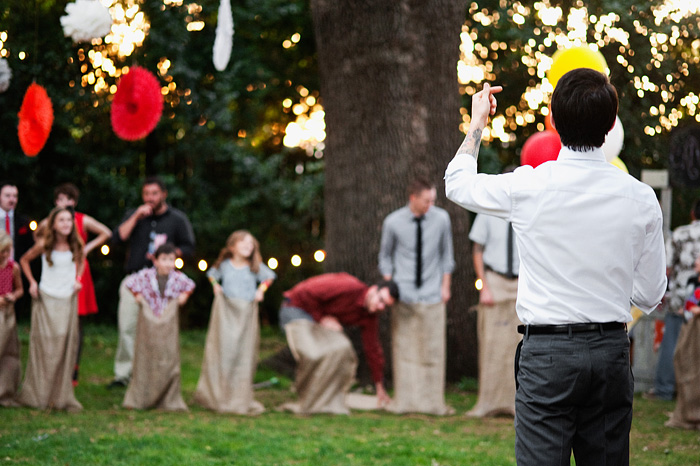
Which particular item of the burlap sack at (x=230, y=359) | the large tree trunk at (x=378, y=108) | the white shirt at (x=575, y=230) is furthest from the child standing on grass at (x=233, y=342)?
the white shirt at (x=575, y=230)

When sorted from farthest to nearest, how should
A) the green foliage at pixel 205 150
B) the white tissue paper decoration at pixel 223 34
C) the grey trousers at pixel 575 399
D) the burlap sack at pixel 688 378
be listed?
the green foliage at pixel 205 150
the white tissue paper decoration at pixel 223 34
the burlap sack at pixel 688 378
the grey trousers at pixel 575 399

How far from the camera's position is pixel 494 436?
620cm

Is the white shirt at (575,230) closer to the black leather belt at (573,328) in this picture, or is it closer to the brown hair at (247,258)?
the black leather belt at (573,328)

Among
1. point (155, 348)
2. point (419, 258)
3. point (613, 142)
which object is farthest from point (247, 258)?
point (613, 142)

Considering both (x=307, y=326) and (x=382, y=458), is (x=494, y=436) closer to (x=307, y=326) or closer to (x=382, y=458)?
(x=382, y=458)

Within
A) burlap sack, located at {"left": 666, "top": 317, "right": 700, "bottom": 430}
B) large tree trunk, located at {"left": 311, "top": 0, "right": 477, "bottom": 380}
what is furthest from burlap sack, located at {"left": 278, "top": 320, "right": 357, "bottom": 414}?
burlap sack, located at {"left": 666, "top": 317, "right": 700, "bottom": 430}

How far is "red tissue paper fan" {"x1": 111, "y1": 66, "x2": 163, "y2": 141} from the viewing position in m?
6.66

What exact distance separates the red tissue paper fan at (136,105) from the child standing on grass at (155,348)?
4.12 feet

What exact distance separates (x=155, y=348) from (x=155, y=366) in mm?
143

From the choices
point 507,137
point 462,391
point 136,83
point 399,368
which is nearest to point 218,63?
point 136,83

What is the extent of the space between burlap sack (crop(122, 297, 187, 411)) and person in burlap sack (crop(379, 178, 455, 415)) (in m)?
1.81

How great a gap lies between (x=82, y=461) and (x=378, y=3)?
5066 mm

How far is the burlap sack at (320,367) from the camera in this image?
700 cm

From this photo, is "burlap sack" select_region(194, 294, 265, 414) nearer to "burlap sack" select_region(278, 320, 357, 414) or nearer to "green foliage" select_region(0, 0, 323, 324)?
"burlap sack" select_region(278, 320, 357, 414)
